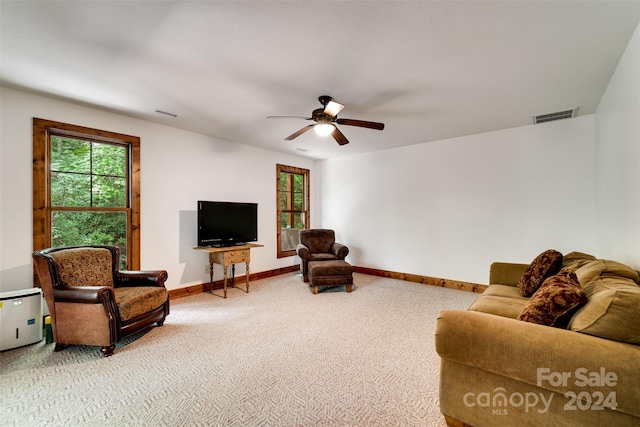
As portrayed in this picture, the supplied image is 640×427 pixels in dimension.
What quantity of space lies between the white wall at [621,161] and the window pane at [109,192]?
533 centimetres

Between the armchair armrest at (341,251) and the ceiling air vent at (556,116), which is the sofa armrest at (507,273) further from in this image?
the armchair armrest at (341,251)

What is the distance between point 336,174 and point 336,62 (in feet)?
12.9

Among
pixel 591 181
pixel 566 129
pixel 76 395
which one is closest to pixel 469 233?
pixel 591 181

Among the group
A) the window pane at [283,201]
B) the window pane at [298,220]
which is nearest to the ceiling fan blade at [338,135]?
the window pane at [283,201]

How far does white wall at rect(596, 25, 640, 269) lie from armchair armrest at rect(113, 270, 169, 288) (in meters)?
4.38

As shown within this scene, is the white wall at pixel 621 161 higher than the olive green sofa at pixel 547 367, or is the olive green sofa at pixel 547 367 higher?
the white wall at pixel 621 161

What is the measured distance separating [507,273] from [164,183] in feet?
15.4

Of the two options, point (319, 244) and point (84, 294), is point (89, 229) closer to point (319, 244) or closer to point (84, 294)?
point (84, 294)

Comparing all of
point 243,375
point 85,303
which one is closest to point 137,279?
point 85,303

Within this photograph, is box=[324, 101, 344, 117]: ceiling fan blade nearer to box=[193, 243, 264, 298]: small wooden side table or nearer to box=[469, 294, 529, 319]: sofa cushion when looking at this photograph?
box=[469, 294, 529, 319]: sofa cushion

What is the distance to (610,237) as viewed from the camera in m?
2.79

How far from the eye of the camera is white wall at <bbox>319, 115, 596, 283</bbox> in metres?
3.68

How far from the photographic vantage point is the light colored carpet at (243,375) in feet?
5.56

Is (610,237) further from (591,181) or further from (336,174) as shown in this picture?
(336,174)
